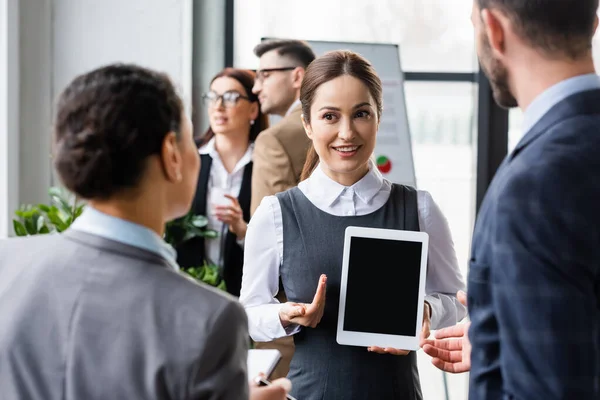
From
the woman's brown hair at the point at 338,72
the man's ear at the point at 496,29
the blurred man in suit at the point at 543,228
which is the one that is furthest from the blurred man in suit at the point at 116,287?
the woman's brown hair at the point at 338,72

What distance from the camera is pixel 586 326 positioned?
42.1 inches

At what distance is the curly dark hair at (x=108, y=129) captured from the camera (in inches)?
42.7

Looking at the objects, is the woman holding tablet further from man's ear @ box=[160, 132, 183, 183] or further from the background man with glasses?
the background man with glasses

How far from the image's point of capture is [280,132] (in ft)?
11.1

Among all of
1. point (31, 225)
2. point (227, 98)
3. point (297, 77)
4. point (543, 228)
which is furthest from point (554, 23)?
point (227, 98)

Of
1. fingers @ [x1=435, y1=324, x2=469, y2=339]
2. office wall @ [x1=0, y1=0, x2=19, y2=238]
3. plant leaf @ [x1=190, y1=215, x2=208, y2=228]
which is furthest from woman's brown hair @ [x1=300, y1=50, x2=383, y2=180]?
office wall @ [x1=0, y1=0, x2=19, y2=238]

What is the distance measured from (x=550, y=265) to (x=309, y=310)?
79 cm

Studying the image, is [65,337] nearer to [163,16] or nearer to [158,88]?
[158,88]

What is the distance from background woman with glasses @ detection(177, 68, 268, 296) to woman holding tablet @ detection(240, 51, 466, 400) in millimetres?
2033

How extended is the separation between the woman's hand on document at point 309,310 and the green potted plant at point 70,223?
214 cm

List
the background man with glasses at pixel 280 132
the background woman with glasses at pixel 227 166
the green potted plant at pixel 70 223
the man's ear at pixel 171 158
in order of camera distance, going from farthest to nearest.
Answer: the background woman with glasses at pixel 227 166 < the green potted plant at pixel 70 223 < the background man with glasses at pixel 280 132 < the man's ear at pixel 171 158

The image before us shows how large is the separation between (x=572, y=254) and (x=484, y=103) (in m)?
4.37

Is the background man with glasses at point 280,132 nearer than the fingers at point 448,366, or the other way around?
the fingers at point 448,366

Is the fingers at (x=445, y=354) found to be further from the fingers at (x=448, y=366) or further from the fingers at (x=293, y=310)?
the fingers at (x=293, y=310)
